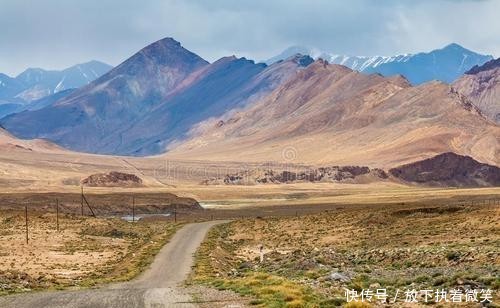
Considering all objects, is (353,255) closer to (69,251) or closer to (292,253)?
(292,253)

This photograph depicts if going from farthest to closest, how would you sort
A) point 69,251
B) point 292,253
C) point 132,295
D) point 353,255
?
point 69,251 < point 292,253 < point 353,255 < point 132,295

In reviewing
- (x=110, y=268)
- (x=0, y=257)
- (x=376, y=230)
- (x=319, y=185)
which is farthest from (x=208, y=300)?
(x=319, y=185)

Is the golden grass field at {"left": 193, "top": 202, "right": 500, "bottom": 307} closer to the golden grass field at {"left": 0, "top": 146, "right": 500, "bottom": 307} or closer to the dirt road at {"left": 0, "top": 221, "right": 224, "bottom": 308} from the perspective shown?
the golden grass field at {"left": 0, "top": 146, "right": 500, "bottom": 307}

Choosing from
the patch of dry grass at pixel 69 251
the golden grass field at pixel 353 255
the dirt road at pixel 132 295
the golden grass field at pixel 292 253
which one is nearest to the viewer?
the dirt road at pixel 132 295

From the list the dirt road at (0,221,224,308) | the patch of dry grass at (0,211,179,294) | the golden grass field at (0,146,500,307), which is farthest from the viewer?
the patch of dry grass at (0,211,179,294)

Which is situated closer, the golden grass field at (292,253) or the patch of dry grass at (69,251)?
the golden grass field at (292,253)

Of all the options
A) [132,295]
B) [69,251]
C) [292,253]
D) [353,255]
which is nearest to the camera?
[132,295]

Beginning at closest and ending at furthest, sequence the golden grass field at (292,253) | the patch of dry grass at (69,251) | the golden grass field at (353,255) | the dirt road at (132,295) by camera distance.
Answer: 1. the dirt road at (132,295)
2. the golden grass field at (353,255)
3. the golden grass field at (292,253)
4. the patch of dry grass at (69,251)

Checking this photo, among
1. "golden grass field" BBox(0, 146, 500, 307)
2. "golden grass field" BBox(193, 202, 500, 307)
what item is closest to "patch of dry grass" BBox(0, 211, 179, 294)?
"golden grass field" BBox(0, 146, 500, 307)

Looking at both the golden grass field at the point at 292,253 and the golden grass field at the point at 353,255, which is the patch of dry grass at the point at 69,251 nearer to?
the golden grass field at the point at 292,253

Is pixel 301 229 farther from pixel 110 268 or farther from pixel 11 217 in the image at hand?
pixel 11 217

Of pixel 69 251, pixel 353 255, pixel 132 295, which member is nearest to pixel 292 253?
pixel 353 255

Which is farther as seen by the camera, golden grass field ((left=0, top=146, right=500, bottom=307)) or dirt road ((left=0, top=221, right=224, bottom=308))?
golden grass field ((left=0, top=146, right=500, bottom=307))

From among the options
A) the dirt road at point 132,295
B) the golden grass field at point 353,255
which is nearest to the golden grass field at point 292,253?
the golden grass field at point 353,255
